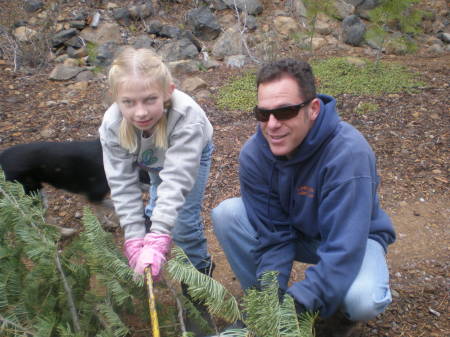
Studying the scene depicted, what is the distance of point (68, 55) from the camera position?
746cm

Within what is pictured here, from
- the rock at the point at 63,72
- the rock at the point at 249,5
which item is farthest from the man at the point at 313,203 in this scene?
the rock at the point at 249,5

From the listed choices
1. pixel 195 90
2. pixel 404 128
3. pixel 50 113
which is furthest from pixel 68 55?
pixel 404 128

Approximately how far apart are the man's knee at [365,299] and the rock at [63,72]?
234 inches

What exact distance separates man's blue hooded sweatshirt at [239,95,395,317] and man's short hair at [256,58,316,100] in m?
0.13

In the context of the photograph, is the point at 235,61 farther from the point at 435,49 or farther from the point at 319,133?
the point at 319,133

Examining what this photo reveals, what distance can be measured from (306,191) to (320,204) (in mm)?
131

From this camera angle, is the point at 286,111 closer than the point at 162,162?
Yes

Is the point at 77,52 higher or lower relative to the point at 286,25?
lower

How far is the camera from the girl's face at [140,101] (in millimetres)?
2035

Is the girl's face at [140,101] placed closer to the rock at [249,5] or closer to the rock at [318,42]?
the rock at [318,42]

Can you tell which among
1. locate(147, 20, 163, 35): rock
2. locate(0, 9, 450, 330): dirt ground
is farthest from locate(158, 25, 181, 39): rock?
locate(0, 9, 450, 330): dirt ground

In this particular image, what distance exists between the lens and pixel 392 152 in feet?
15.4

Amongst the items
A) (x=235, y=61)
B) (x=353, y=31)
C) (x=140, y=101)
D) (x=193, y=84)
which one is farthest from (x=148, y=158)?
(x=353, y=31)

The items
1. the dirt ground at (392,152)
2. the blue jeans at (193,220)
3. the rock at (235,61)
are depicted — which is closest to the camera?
the blue jeans at (193,220)
